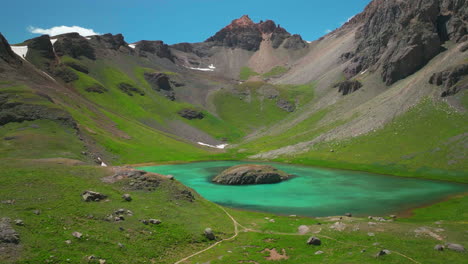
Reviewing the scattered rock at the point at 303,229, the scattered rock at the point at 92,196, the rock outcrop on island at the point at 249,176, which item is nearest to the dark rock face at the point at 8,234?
the scattered rock at the point at 92,196

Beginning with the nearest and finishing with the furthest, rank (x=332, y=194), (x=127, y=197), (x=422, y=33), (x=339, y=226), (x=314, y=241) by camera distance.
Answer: (x=314, y=241), (x=339, y=226), (x=127, y=197), (x=332, y=194), (x=422, y=33)

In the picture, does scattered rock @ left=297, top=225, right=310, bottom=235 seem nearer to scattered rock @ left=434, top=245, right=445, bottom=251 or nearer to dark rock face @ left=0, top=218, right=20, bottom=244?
scattered rock @ left=434, top=245, right=445, bottom=251

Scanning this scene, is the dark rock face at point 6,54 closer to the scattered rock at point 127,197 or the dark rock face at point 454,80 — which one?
the scattered rock at point 127,197

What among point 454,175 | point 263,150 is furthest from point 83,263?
point 263,150

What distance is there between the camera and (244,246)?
3356 cm

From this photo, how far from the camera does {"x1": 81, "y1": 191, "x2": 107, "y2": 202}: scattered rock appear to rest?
36.1 m

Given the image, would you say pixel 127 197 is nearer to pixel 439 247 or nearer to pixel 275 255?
pixel 275 255

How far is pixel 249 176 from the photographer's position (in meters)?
89.1

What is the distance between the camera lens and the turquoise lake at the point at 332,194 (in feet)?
193

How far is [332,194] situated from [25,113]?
99.7m

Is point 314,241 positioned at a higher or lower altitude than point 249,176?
lower

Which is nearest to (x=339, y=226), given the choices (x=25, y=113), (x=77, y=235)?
(x=77, y=235)

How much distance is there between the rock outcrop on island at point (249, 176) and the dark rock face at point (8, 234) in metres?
64.6

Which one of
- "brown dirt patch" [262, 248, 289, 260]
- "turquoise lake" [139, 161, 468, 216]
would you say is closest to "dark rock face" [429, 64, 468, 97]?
"turquoise lake" [139, 161, 468, 216]
